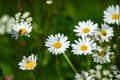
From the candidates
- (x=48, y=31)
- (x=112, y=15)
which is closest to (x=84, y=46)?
(x=112, y=15)

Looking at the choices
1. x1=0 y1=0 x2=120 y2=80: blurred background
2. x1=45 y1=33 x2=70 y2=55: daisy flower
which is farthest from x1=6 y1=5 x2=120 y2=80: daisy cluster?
x1=0 y1=0 x2=120 y2=80: blurred background

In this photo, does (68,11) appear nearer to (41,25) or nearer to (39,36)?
(41,25)

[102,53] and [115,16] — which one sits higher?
[115,16]

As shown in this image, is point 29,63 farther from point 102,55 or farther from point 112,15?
point 112,15

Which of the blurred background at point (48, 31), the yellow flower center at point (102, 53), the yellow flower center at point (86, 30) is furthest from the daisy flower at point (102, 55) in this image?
the blurred background at point (48, 31)

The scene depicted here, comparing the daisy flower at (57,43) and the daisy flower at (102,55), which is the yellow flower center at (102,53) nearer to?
the daisy flower at (102,55)

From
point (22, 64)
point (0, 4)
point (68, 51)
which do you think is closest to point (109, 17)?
point (22, 64)
